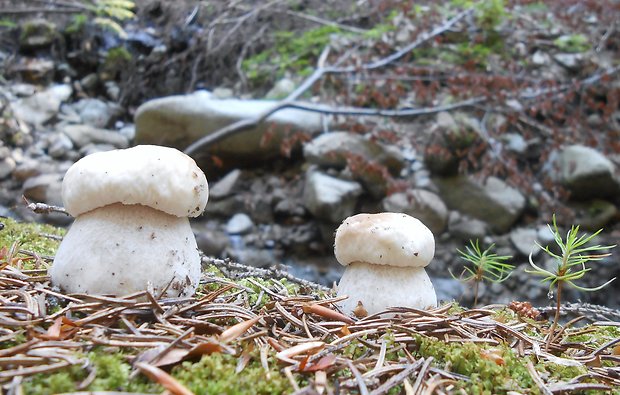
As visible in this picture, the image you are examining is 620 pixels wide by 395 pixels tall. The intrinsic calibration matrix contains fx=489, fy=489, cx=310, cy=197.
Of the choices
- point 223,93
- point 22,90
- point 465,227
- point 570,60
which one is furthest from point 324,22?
point 22,90

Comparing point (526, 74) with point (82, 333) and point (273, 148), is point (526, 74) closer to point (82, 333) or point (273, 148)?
point (273, 148)

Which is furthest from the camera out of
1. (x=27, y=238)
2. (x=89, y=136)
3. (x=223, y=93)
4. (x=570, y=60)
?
(x=223, y=93)

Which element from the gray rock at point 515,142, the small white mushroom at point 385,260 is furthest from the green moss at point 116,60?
the small white mushroom at point 385,260

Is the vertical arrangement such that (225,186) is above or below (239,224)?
above

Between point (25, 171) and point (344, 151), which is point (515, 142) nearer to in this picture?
point (344, 151)

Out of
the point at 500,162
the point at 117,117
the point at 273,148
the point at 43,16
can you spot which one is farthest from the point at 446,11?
the point at 43,16
